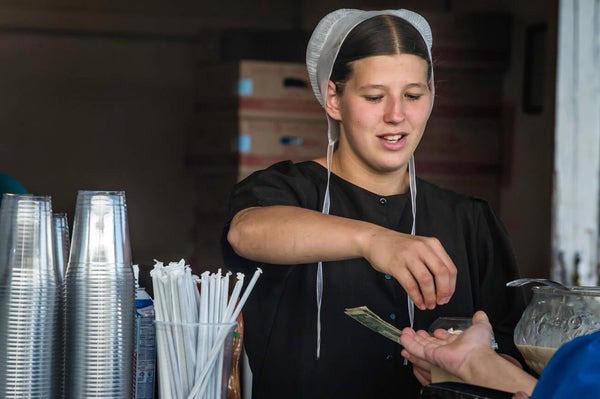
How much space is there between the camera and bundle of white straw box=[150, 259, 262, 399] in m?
1.68

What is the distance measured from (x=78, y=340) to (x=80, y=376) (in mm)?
49

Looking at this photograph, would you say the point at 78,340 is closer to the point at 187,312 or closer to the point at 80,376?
the point at 80,376

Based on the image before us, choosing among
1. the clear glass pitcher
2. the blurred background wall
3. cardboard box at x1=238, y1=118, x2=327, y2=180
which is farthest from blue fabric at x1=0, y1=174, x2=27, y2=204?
the clear glass pitcher

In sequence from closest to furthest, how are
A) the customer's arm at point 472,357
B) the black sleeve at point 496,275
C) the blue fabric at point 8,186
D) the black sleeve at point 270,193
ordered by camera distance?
1. the customer's arm at point 472,357
2. the black sleeve at point 270,193
3. the black sleeve at point 496,275
4. the blue fabric at point 8,186

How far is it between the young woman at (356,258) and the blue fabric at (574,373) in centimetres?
78

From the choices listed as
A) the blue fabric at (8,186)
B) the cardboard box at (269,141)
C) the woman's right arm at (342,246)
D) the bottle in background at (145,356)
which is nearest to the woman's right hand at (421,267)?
the woman's right arm at (342,246)

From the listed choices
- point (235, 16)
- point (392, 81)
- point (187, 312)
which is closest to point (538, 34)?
point (235, 16)

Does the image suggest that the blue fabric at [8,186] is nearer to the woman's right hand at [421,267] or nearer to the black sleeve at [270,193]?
the black sleeve at [270,193]

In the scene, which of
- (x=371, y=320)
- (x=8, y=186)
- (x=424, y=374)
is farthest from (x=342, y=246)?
(x=8, y=186)

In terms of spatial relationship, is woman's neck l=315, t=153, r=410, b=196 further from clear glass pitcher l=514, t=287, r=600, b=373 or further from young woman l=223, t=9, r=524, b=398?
clear glass pitcher l=514, t=287, r=600, b=373

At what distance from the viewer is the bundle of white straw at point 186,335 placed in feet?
5.51

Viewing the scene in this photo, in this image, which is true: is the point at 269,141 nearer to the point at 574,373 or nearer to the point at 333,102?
the point at 333,102

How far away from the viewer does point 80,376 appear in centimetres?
162

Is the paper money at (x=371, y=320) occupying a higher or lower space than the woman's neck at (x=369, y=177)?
lower
